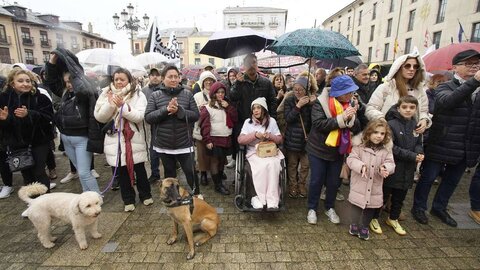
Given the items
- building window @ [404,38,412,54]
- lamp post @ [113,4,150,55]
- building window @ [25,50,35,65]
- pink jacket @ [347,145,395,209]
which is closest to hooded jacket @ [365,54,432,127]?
pink jacket @ [347,145,395,209]

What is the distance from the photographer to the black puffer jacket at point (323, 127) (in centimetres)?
315

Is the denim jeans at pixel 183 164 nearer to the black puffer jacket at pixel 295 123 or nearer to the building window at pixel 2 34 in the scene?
the black puffer jacket at pixel 295 123

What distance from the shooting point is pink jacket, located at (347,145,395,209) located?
119 inches

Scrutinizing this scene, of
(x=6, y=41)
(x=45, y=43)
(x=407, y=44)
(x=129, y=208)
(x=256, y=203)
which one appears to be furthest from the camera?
(x=45, y=43)

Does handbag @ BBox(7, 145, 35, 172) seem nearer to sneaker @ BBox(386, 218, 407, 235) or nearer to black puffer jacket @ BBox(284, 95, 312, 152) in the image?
black puffer jacket @ BBox(284, 95, 312, 152)

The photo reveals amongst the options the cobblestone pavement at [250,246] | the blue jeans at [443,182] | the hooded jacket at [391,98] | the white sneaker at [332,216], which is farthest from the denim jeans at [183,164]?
the blue jeans at [443,182]

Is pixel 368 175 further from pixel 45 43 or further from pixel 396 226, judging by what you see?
pixel 45 43

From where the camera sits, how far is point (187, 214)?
9.38 ft

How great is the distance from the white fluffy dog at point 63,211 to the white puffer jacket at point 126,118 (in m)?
0.79

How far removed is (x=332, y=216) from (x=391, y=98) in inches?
71.7

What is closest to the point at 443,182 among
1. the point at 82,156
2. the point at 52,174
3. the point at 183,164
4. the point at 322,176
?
the point at 322,176

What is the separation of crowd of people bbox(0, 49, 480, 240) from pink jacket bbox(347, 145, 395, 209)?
0.01 meters

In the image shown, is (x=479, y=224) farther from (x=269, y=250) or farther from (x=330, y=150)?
(x=269, y=250)

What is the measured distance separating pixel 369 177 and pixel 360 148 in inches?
14.6
